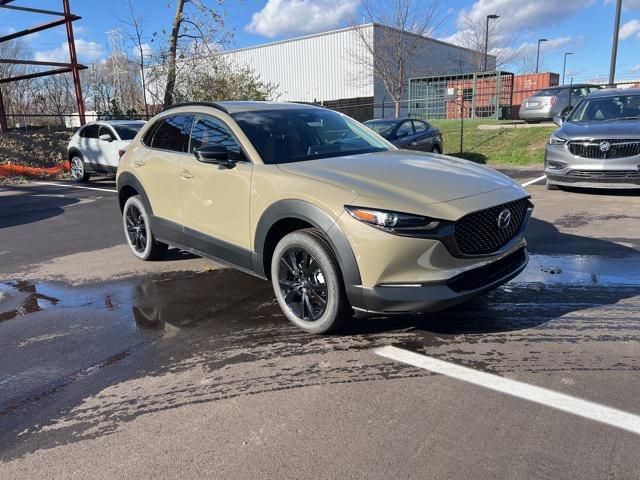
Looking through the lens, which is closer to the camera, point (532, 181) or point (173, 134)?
point (173, 134)

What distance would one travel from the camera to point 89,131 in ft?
45.8

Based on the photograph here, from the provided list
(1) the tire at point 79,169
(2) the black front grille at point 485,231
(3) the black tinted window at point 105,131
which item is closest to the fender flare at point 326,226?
(2) the black front grille at point 485,231

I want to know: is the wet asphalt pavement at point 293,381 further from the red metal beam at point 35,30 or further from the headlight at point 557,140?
the red metal beam at point 35,30

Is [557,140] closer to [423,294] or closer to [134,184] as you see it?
[423,294]

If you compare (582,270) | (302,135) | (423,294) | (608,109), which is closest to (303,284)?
(423,294)

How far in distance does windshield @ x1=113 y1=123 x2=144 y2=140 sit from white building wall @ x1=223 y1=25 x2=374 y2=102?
24701mm

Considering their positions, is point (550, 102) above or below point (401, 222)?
above

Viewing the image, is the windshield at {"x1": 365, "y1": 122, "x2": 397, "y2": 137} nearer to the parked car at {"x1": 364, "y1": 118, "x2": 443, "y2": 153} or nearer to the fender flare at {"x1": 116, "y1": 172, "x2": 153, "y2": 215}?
the parked car at {"x1": 364, "y1": 118, "x2": 443, "y2": 153}

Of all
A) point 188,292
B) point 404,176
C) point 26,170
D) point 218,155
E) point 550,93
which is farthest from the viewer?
point 550,93

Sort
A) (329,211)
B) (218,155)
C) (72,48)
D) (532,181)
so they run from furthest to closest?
1. (72,48)
2. (532,181)
3. (218,155)
4. (329,211)

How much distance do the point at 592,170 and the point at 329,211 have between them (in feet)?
21.9

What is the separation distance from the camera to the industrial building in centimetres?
3497

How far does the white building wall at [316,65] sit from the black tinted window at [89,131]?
80.9ft

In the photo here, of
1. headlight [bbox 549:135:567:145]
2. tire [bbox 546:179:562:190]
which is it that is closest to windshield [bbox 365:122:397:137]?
tire [bbox 546:179:562:190]
